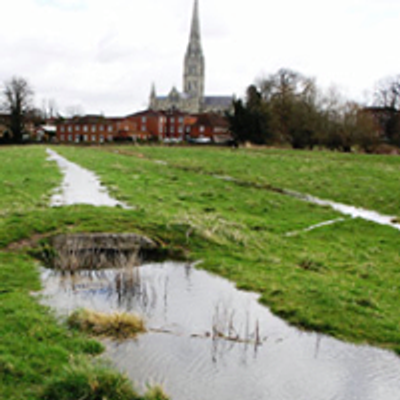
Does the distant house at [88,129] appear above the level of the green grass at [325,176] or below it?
above

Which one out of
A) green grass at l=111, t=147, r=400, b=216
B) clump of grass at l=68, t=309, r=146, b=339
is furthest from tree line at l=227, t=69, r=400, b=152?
clump of grass at l=68, t=309, r=146, b=339

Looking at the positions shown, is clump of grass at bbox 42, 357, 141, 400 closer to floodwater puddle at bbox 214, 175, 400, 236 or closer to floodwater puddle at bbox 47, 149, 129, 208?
floodwater puddle at bbox 214, 175, 400, 236

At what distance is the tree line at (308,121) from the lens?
66.8 metres

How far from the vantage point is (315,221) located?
21.6 m

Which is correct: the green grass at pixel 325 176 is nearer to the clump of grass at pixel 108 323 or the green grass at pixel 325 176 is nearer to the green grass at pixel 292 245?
the green grass at pixel 292 245

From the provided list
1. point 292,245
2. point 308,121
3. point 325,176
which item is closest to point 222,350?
point 292,245

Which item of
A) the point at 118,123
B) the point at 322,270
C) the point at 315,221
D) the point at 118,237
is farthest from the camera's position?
the point at 118,123

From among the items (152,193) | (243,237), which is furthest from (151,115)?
(243,237)

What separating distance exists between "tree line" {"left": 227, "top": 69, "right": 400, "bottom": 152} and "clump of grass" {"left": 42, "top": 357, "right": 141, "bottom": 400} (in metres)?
63.4

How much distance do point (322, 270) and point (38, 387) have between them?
29.8 feet

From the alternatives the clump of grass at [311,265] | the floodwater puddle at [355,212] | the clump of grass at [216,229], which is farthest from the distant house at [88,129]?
the clump of grass at [311,265]

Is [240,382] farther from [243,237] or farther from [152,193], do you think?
[152,193]

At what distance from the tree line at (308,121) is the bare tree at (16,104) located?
50.7 metres

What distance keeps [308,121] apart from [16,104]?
67.7 m
